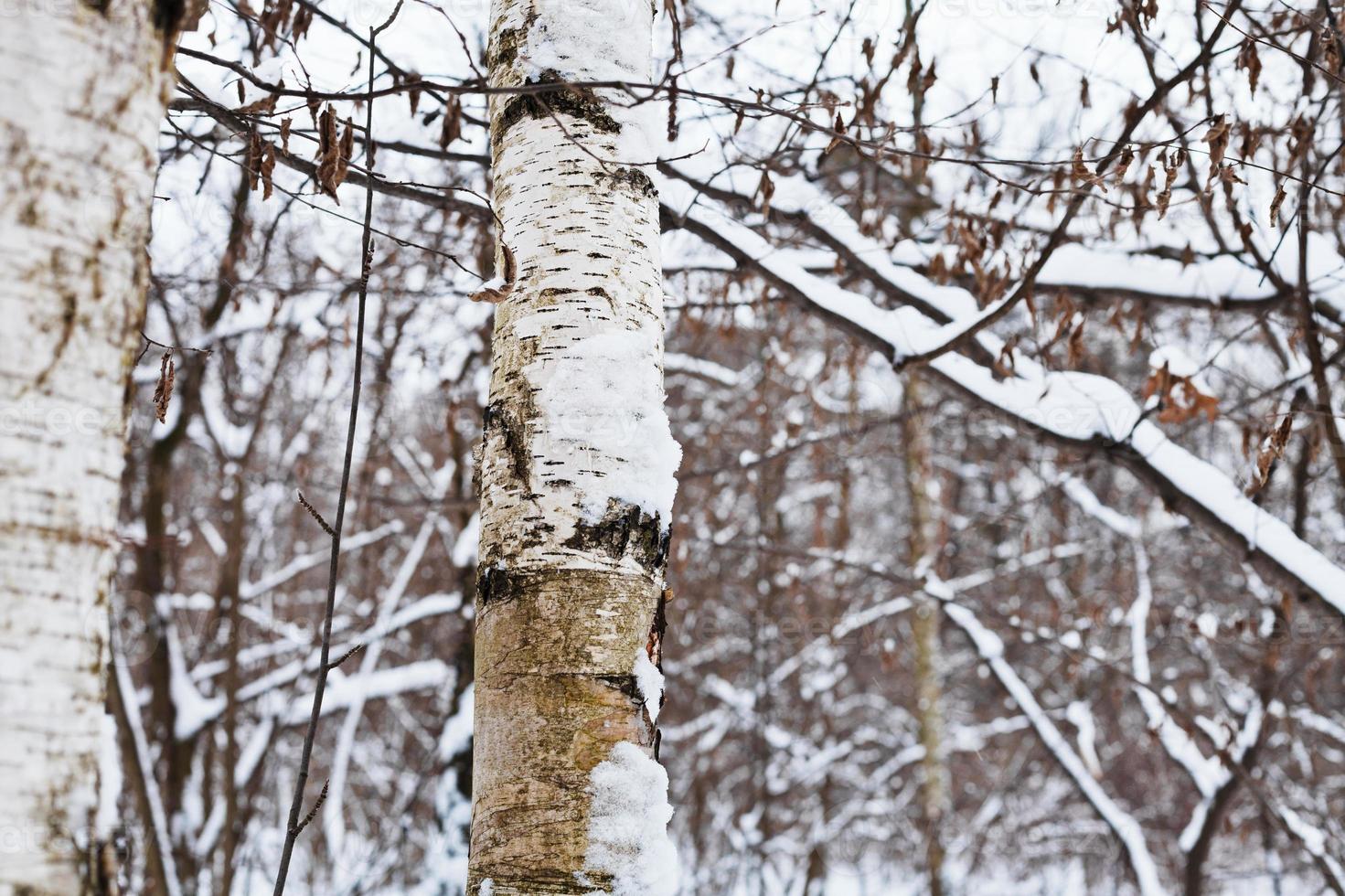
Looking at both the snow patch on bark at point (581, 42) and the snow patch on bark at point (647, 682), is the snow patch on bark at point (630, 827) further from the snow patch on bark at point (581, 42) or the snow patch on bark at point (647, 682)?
the snow patch on bark at point (581, 42)

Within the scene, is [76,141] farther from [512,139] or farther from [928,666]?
[928,666]

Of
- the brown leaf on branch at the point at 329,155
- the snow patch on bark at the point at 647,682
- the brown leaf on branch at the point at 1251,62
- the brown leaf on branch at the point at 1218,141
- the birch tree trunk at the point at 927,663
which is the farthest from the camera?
the birch tree trunk at the point at 927,663

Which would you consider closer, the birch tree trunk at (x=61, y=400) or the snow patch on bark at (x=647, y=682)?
the birch tree trunk at (x=61, y=400)

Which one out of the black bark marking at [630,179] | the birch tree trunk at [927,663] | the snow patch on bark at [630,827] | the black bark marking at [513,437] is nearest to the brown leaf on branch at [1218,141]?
the black bark marking at [630,179]

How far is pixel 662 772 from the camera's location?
4.40 ft

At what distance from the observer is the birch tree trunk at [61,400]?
2.34 feet

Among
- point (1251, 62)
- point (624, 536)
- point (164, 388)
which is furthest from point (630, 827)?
point (1251, 62)

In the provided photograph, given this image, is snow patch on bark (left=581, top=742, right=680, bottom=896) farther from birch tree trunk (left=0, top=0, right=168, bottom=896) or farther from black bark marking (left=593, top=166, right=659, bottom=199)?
black bark marking (left=593, top=166, right=659, bottom=199)

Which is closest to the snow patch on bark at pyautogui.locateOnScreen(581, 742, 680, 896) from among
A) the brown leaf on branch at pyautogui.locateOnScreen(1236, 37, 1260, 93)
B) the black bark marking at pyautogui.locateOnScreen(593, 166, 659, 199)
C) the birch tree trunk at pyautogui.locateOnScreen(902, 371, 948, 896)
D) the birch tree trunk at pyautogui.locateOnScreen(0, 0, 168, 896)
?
the birch tree trunk at pyautogui.locateOnScreen(0, 0, 168, 896)

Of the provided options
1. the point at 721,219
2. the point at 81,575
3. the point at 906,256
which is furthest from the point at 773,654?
the point at 81,575

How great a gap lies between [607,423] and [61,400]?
0.76m

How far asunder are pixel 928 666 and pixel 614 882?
6.16m

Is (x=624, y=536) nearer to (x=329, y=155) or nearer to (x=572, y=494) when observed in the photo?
(x=572, y=494)

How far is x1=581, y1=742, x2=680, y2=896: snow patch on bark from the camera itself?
1.22 meters
